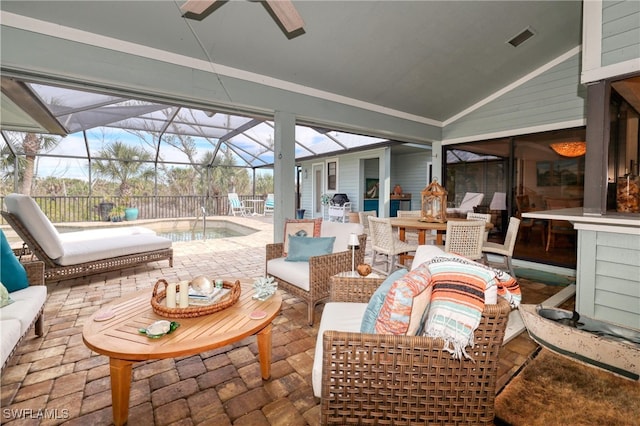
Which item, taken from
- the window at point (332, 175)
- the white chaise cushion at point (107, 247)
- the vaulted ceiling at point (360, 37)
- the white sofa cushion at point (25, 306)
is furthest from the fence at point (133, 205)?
the vaulted ceiling at point (360, 37)

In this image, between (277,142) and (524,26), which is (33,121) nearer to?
(277,142)

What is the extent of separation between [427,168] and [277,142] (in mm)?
7009

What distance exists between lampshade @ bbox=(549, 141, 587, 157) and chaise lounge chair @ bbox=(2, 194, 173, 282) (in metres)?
6.13

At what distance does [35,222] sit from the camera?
3104 millimetres

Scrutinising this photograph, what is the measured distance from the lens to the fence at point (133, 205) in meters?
8.47

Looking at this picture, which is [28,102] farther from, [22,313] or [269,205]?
[269,205]

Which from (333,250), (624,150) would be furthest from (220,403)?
(624,150)

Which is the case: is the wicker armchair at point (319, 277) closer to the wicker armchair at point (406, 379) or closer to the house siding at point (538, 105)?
the wicker armchair at point (406, 379)

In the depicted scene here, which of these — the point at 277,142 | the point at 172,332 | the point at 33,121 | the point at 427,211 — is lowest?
the point at 172,332

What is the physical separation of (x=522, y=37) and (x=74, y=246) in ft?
20.7

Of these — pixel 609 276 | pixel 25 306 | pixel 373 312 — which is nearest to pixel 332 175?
pixel 609 276

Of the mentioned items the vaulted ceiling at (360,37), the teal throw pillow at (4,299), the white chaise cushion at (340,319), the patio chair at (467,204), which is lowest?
the white chaise cushion at (340,319)

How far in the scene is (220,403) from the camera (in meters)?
1.63

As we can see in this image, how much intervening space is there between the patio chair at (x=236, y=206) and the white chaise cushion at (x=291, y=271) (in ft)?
29.7
